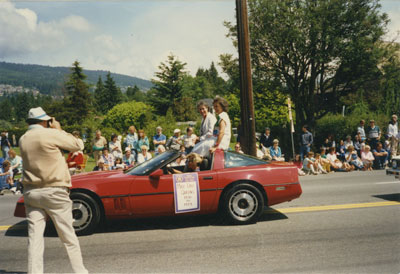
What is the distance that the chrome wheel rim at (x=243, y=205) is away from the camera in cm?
569

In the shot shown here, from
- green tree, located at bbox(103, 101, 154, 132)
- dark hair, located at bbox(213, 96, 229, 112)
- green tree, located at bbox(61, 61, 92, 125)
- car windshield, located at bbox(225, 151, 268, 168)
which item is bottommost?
car windshield, located at bbox(225, 151, 268, 168)

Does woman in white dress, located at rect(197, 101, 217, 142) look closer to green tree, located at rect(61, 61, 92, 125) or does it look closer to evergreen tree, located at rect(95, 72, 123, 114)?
green tree, located at rect(61, 61, 92, 125)

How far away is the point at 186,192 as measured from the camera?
551cm

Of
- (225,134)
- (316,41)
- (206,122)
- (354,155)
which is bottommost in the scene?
(354,155)

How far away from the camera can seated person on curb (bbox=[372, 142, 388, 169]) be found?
45.1 ft

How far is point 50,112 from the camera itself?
6662 cm

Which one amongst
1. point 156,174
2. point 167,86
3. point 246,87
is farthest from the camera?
point 167,86

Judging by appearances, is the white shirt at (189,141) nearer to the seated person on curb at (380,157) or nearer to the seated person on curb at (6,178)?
the seated person on curb at (6,178)

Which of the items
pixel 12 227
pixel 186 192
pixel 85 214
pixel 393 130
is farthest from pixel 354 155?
pixel 12 227

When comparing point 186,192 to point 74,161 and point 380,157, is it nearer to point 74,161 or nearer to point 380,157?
point 74,161

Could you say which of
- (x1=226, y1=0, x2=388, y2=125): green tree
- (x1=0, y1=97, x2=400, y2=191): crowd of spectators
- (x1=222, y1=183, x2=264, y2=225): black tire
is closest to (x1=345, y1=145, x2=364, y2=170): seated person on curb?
(x1=0, y1=97, x2=400, y2=191): crowd of spectators

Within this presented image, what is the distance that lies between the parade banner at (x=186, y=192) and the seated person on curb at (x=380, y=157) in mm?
10950

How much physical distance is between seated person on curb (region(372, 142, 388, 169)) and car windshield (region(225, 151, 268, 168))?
974 cm

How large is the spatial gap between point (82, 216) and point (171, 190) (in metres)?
1.44
